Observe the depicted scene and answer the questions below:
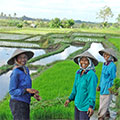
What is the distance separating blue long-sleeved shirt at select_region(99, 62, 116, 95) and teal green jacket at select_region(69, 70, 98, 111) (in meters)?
0.81

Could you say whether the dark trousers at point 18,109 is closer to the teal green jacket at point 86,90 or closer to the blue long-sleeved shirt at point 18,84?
the blue long-sleeved shirt at point 18,84

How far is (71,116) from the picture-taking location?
342 centimetres

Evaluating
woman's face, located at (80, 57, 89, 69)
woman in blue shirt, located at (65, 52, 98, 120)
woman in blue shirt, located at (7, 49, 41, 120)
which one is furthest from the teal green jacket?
woman in blue shirt, located at (7, 49, 41, 120)

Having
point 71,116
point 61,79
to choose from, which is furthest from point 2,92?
point 71,116

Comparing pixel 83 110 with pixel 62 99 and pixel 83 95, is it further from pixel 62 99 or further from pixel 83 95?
pixel 62 99

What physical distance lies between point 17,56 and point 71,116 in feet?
5.59

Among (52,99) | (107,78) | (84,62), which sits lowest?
(52,99)

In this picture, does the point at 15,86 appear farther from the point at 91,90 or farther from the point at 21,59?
the point at 91,90

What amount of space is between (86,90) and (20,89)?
2.44 feet

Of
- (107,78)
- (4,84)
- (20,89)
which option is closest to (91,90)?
(20,89)

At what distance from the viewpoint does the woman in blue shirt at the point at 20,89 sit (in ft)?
6.98

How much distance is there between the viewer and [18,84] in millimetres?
2158

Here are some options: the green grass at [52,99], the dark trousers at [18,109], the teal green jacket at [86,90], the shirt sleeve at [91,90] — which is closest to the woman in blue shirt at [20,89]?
the dark trousers at [18,109]

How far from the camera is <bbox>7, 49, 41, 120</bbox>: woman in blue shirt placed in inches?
83.8
